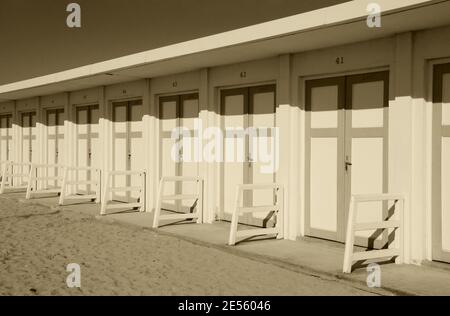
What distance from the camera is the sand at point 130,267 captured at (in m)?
5.66

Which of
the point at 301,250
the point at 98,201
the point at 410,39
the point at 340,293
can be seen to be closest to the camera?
the point at 340,293

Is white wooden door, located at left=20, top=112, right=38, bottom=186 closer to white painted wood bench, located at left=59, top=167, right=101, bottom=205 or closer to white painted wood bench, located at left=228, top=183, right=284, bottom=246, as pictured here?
white painted wood bench, located at left=59, top=167, right=101, bottom=205

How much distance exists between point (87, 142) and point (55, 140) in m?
2.09

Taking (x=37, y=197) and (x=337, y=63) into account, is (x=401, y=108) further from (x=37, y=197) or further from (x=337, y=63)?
(x=37, y=197)

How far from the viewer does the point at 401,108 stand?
681cm

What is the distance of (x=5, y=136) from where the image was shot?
1958 centimetres

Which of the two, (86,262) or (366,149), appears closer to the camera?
(86,262)

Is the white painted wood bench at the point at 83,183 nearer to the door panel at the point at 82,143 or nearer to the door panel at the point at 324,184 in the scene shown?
the door panel at the point at 82,143

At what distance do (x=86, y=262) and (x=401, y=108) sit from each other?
428 cm

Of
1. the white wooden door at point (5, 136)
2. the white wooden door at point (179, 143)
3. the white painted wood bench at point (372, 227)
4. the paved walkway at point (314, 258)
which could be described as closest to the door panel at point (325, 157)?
the paved walkway at point (314, 258)

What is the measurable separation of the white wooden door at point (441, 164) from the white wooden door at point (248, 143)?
2882 millimetres

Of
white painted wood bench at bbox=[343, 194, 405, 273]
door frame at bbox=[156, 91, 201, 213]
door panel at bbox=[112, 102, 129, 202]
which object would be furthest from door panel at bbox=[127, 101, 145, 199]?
white painted wood bench at bbox=[343, 194, 405, 273]

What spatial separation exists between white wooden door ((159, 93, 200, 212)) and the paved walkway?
1.20 meters
